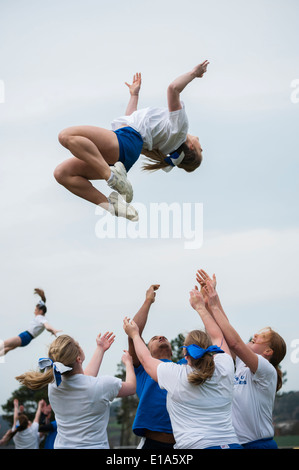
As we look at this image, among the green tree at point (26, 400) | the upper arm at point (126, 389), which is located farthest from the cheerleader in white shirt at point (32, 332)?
the green tree at point (26, 400)

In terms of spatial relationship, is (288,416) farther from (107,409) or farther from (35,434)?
(107,409)

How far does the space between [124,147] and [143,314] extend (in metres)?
1.54

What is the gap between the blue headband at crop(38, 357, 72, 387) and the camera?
410 cm

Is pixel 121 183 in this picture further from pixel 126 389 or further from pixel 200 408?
pixel 200 408

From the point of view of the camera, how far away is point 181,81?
215 inches

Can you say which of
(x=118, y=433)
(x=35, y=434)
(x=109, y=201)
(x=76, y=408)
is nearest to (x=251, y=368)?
(x=76, y=408)

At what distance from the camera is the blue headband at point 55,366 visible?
13.5 ft

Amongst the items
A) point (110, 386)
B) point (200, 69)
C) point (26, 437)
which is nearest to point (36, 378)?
point (110, 386)

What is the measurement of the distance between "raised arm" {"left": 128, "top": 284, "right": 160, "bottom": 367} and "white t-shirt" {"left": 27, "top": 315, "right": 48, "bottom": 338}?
559cm

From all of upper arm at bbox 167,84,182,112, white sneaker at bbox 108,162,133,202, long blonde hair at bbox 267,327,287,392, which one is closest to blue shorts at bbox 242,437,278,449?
long blonde hair at bbox 267,327,287,392

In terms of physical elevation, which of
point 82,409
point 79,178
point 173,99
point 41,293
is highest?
point 173,99

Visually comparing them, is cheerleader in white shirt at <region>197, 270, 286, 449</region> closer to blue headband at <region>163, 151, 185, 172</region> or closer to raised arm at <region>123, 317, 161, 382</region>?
raised arm at <region>123, 317, 161, 382</region>

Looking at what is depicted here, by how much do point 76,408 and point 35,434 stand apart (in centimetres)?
766
